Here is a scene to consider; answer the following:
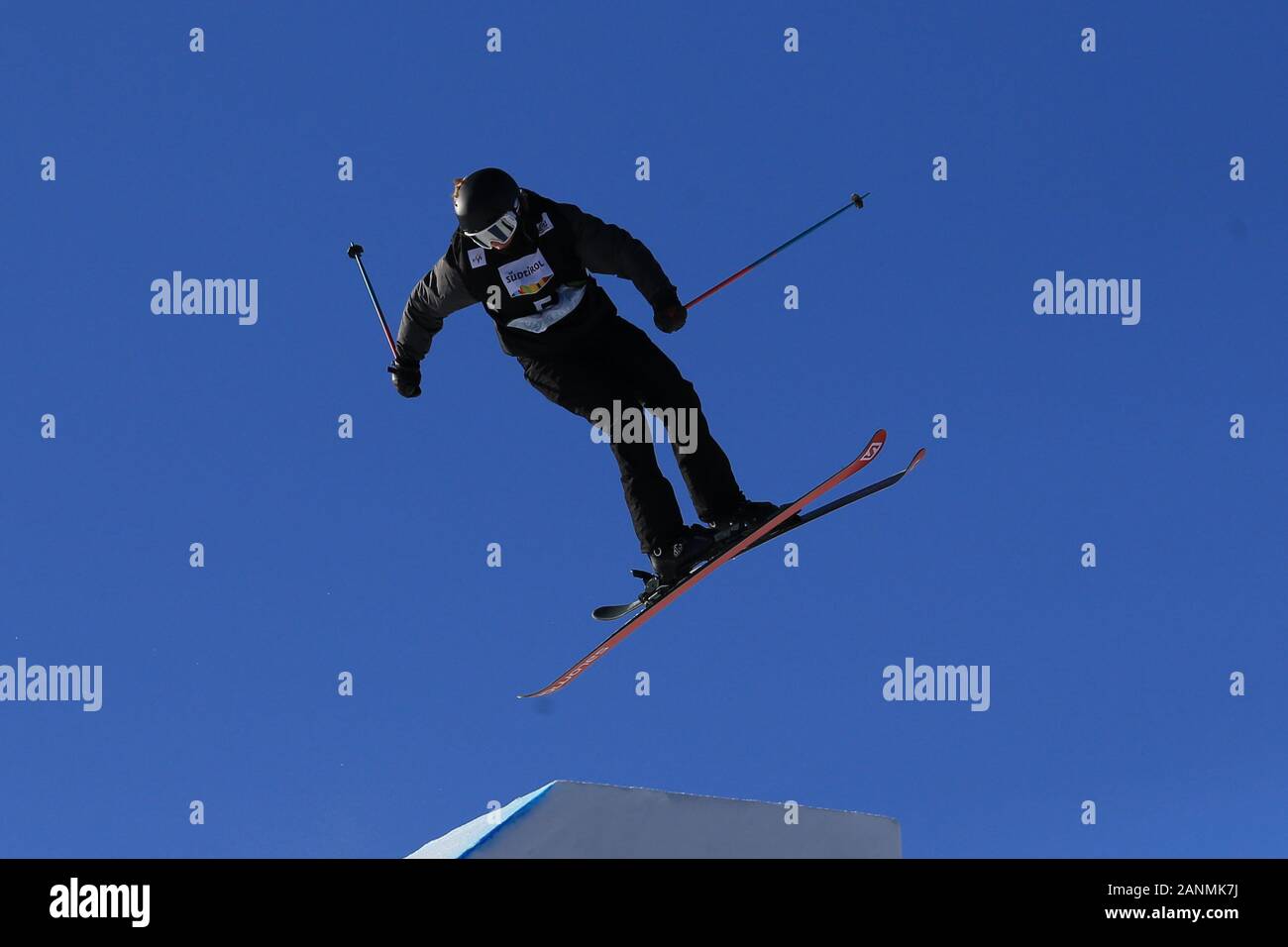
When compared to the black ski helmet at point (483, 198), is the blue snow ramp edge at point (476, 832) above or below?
below

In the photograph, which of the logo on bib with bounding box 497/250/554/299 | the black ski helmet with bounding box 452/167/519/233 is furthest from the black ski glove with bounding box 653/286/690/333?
the black ski helmet with bounding box 452/167/519/233

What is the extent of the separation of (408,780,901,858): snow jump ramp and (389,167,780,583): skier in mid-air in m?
1.62

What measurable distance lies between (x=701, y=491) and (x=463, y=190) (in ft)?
7.11

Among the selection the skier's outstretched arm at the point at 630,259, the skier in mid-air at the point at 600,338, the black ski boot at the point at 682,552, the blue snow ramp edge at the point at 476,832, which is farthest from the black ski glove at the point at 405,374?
the blue snow ramp edge at the point at 476,832

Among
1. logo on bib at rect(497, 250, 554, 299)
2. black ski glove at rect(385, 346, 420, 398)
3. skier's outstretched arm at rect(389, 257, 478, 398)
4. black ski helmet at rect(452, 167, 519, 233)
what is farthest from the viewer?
black ski glove at rect(385, 346, 420, 398)

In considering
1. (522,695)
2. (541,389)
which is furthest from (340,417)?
(541,389)

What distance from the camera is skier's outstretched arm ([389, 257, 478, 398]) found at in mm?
9133

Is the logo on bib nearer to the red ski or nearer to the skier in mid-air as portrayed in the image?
the skier in mid-air

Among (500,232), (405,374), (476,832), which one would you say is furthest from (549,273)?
(476,832)

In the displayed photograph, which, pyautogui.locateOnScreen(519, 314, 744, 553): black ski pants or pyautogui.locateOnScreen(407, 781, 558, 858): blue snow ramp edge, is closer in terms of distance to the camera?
pyautogui.locateOnScreen(407, 781, 558, 858): blue snow ramp edge

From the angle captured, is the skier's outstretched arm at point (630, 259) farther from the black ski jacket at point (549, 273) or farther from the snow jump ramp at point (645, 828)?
the snow jump ramp at point (645, 828)

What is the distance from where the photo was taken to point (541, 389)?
9.14 meters

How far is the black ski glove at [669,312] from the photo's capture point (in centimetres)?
889
